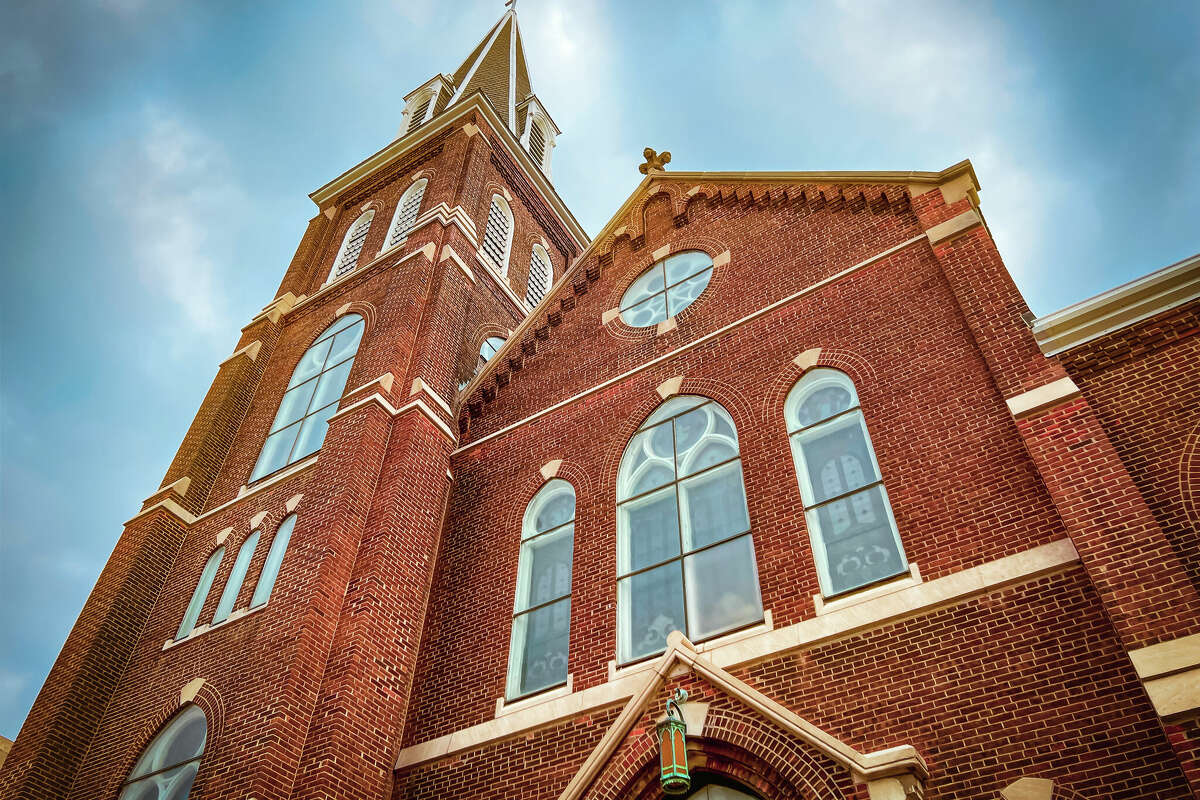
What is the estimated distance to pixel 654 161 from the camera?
16.6m

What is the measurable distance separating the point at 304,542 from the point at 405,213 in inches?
467

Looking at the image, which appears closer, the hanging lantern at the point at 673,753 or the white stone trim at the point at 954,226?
the hanging lantern at the point at 673,753

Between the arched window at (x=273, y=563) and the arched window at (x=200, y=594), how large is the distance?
127 centimetres

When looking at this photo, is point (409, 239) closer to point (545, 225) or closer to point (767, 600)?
point (545, 225)

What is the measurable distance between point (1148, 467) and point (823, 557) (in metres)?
3.04

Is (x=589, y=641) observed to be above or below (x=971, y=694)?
above

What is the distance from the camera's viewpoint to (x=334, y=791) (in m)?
9.82

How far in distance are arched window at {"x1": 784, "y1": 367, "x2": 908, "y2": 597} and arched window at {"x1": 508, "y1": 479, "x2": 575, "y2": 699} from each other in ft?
10.7

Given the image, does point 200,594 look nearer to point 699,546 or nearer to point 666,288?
point 699,546

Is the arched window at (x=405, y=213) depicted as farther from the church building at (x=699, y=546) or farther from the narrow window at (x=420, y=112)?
the narrow window at (x=420, y=112)

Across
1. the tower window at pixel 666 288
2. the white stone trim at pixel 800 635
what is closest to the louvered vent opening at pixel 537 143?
the tower window at pixel 666 288

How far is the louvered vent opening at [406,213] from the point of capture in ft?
70.2

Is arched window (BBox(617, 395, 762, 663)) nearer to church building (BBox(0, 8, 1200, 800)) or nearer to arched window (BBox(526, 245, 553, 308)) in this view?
church building (BBox(0, 8, 1200, 800))

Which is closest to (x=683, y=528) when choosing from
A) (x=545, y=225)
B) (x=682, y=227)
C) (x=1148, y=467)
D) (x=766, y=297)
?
(x=766, y=297)
